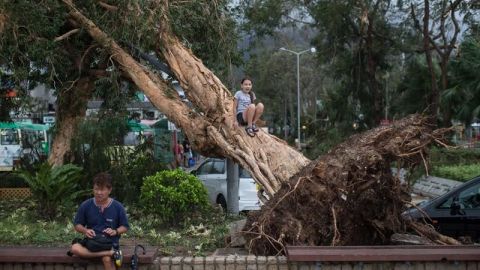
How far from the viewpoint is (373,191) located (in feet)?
26.1

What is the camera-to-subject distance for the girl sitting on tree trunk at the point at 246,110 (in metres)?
9.80

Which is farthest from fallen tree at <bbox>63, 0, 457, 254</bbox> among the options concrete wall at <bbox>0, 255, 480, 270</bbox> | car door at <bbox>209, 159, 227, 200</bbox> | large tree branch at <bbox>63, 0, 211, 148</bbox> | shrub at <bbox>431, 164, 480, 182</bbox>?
shrub at <bbox>431, 164, 480, 182</bbox>

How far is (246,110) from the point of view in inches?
389

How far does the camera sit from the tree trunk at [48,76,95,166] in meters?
14.6

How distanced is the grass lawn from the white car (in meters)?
3.72

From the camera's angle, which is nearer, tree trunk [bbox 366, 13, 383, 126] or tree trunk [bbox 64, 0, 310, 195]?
tree trunk [bbox 64, 0, 310, 195]

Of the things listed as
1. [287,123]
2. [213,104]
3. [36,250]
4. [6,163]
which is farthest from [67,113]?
[287,123]

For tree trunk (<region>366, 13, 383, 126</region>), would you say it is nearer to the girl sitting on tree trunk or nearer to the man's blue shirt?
the girl sitting on tree trunk

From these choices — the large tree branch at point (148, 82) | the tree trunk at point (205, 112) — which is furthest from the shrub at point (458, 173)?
the large tree branch at point (148, 82)

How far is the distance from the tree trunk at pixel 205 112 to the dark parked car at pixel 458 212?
2.43m

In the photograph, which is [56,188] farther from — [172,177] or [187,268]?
[187,268]

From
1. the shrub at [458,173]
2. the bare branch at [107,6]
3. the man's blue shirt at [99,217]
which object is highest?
the bare branch at [107,6]

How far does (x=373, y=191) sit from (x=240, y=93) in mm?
3000

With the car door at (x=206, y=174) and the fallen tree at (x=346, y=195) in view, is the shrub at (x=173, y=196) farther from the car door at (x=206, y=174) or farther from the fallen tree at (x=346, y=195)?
the car door at (x=206, y=174)
